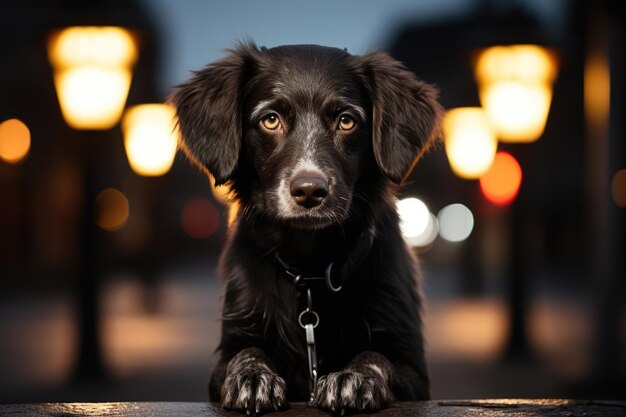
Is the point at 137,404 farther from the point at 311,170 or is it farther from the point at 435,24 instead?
the point at 435,24

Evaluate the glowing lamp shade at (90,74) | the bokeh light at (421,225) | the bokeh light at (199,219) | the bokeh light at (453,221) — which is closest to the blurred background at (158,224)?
the glowing lamp shade at (90,74)

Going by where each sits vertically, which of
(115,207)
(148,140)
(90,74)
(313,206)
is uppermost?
(90,74)

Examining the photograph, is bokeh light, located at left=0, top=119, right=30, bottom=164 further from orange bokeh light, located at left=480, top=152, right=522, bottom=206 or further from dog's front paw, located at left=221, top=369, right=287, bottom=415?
dog's front paw, located at left=221, top=369, right=287, bottom=415

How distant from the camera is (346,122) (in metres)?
4.97

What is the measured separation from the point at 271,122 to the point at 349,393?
A: 1.63 m

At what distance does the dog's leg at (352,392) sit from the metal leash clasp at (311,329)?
263mm

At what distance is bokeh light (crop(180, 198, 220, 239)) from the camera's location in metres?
70.8

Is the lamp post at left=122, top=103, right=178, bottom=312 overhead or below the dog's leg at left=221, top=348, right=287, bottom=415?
overhead

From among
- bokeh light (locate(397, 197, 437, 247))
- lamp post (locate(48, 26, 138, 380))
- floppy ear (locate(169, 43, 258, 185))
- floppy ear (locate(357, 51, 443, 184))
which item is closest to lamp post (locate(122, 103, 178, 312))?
lamp post (locate(48, 26, 138, 380))

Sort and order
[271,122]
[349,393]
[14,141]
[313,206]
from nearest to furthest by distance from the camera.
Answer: [349,393], [313,206], [271,122], [14,141]

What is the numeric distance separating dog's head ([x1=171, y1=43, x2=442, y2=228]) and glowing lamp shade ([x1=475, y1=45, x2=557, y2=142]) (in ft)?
25.7

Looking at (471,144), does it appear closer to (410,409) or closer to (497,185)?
(497,185)

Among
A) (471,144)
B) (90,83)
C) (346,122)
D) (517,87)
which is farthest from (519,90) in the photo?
(346,122)

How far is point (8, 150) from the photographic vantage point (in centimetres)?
3241
